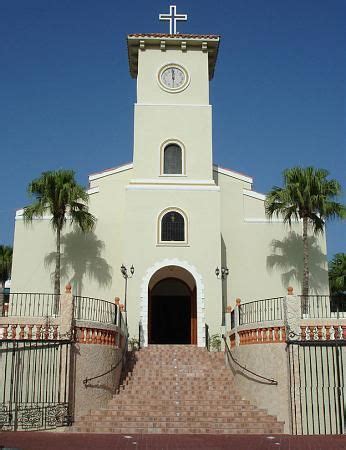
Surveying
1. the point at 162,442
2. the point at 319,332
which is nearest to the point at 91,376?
the point at 162,442

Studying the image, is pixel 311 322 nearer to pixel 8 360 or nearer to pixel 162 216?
pixel 8 360

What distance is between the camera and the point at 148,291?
24.3 meters

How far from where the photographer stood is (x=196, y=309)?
24.3 metres

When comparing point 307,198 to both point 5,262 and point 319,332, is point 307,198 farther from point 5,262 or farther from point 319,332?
point 5,262

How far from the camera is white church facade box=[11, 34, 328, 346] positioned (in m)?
24.5

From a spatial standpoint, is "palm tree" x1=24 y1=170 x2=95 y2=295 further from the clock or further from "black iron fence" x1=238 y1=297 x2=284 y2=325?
"black iron fence" x1=238 y1=297 x2=284 y2=325

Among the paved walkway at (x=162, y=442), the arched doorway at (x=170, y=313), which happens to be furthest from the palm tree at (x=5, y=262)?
the paved walkway at (x=162, y=442)

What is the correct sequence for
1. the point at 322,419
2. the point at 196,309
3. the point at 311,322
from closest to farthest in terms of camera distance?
the point at 322,419 < the point at 311,322 < the point at 196,309

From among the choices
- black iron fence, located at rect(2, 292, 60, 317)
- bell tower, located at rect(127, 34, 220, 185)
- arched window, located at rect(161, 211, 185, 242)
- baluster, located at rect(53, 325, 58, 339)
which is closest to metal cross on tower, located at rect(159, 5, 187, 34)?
bell tower, located at rect(127, 34, 220, 185)

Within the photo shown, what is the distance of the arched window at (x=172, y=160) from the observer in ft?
86.1

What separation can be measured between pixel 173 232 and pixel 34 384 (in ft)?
35.3

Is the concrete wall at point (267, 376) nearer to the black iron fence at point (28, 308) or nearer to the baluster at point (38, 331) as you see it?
the black iron fence at point (28, 308)

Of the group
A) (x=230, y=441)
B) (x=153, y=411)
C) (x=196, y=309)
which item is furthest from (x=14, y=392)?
(x=196, y=309)

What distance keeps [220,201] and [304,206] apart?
404 cm
